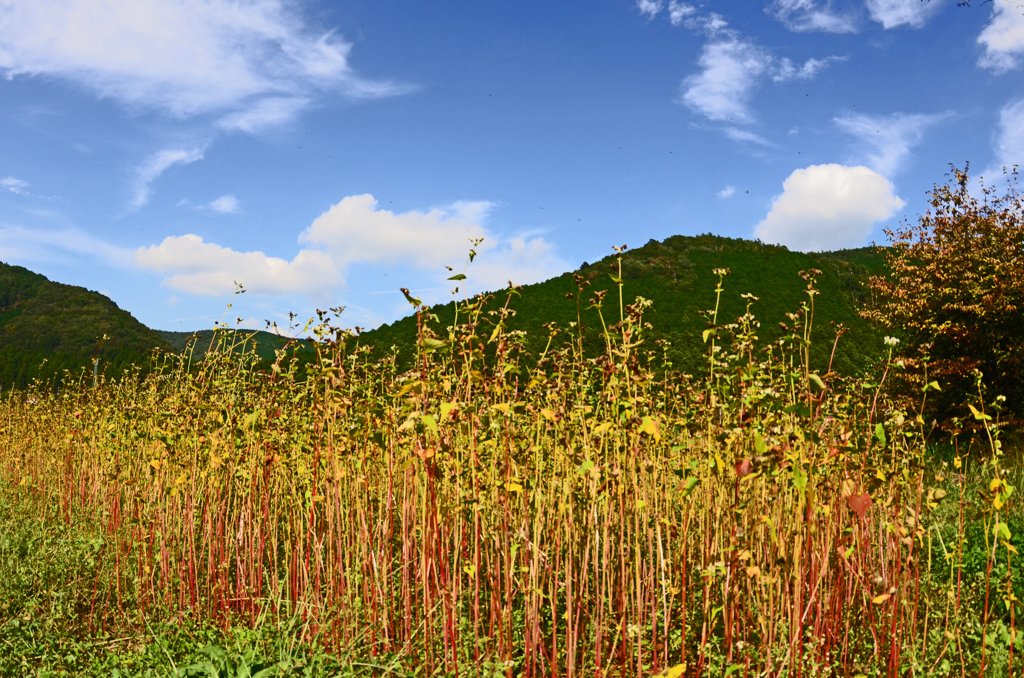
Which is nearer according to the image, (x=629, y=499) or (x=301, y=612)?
(x=629, y=499)

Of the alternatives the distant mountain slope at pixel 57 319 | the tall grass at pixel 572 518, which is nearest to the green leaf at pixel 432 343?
the tall grass at pixel 572 518

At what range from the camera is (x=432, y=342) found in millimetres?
2221

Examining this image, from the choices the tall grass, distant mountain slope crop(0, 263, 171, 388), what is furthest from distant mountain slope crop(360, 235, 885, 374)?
distant mountain slope crop(0, 263, 171, 388)

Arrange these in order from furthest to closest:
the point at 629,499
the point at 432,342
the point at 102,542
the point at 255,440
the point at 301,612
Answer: the point at 102,542 → the point at 255,440 → the point at 301,612 → the point at 629,499 → the point at 432,342

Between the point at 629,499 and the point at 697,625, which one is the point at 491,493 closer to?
the point at 629,499

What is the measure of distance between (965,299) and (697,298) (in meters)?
13.5

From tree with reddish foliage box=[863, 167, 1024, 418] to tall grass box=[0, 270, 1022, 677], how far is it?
5.81 m

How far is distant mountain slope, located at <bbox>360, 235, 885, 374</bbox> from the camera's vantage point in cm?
1755

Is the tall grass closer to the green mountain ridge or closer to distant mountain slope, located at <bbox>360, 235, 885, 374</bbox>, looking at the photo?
the green mountain ridge

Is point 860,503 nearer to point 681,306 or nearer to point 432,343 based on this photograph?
point 432,343

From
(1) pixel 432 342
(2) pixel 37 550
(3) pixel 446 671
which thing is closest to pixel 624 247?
(1) pixel 432 342

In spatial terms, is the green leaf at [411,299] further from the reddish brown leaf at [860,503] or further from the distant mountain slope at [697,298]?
the distant mountain slope at [697,298]

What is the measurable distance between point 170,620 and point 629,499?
2.64 metres

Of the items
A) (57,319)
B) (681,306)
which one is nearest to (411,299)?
(681,306)
